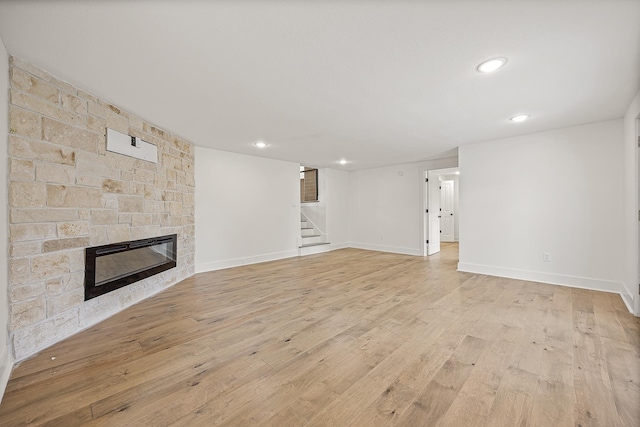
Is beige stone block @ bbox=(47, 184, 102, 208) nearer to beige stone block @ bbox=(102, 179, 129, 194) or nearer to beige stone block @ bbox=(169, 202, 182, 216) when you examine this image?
beige stone block @ bbox=(102, 179, 129, 194)

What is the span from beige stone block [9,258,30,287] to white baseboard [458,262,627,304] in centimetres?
552

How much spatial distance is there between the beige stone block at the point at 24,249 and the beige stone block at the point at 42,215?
175mm

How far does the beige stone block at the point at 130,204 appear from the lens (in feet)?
9.61

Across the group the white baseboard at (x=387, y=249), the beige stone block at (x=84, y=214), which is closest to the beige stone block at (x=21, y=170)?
the beige stone block at (x=84, y=214)

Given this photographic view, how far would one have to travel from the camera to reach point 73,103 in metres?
2.40

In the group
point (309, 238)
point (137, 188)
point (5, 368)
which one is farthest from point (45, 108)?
point (309, 238)

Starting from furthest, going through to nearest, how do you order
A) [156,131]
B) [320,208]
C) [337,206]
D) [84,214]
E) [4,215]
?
[337,206]
[320,208]
[156,131]
[84,214]
[4,215]

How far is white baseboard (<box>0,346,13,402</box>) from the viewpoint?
1.62 m

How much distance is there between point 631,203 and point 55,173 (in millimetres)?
5849

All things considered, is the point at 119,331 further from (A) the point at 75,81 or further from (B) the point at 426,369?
(B) the point at 426,369

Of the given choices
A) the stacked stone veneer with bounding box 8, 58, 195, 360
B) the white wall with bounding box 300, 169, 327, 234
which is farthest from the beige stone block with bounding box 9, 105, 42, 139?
the white wall with bounding box 300, 169, 327, 234

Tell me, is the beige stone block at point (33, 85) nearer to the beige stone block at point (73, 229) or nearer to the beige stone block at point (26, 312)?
the beige stone block at point (73, 229)

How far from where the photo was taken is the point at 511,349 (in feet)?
6.81

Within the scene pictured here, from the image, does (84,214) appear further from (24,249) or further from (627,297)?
(627,297)
